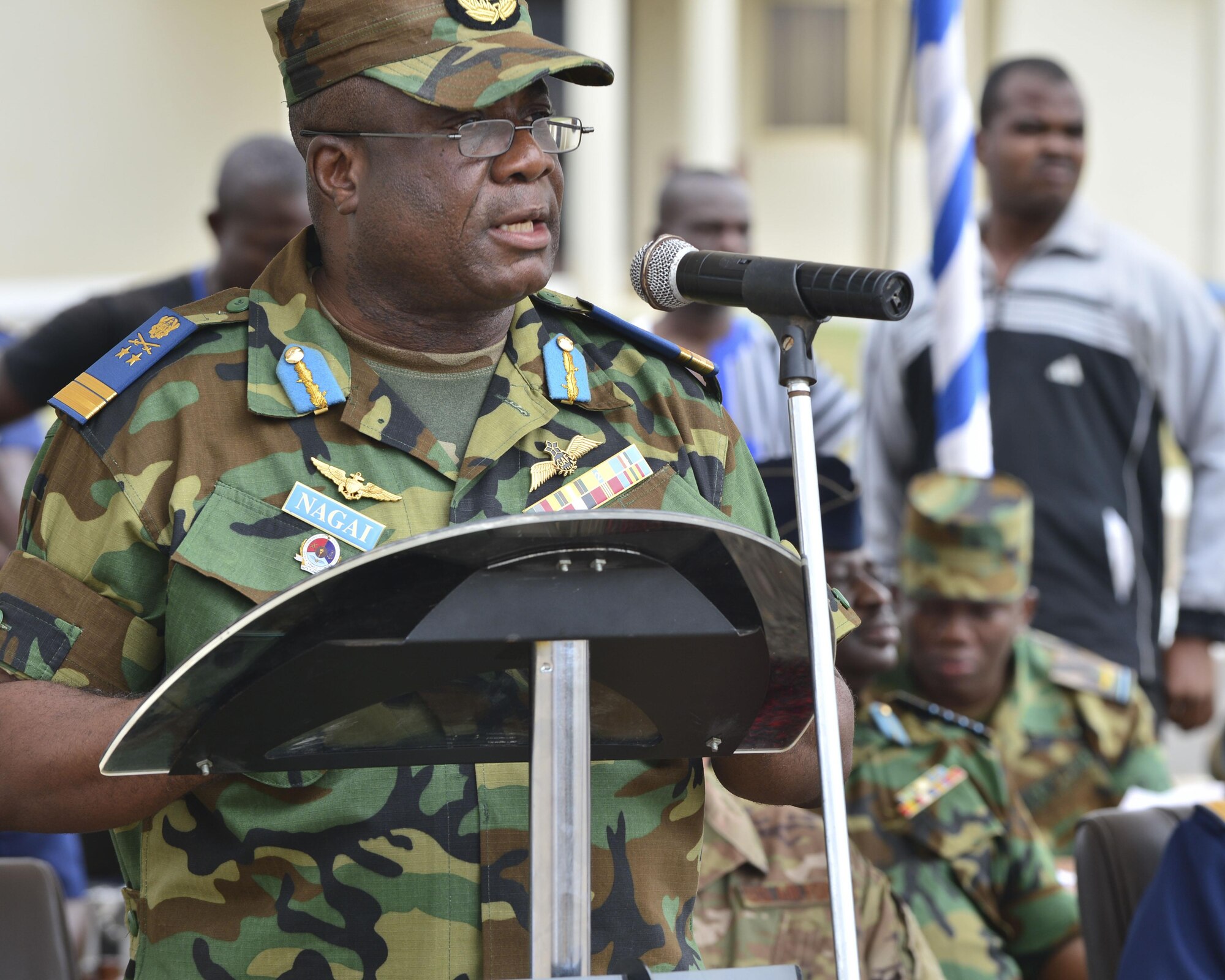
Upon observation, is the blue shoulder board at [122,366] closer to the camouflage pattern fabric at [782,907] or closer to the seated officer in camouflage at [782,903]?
the seated officer in camouflage at [782,903]

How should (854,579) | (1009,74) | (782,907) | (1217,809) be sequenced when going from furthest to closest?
(1009,74)
(854,579)
(782,907)
(1217,809)

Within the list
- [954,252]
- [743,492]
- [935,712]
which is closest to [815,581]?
[743,492]

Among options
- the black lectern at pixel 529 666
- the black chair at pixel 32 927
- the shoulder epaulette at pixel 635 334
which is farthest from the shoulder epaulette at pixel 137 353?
the black chair at pixel 32 927

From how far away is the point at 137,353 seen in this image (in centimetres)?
196

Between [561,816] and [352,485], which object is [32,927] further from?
[561,816]

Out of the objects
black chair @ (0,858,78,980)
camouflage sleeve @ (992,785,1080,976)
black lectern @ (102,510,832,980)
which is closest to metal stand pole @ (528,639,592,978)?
black lectern @ (102,510,832,980)

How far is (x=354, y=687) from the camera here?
145cm

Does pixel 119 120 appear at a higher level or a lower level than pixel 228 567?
lower

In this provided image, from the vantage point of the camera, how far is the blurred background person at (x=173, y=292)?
167 inches

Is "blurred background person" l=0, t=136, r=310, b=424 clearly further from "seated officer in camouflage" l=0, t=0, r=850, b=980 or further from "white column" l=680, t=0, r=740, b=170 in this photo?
"white column" l=680, t=0, r=740, b=170

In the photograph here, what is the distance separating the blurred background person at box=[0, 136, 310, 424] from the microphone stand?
2.87 metres

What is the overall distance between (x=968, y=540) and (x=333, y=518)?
234 cm

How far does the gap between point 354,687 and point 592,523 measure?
27cm

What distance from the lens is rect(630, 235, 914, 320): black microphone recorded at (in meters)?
1.49
